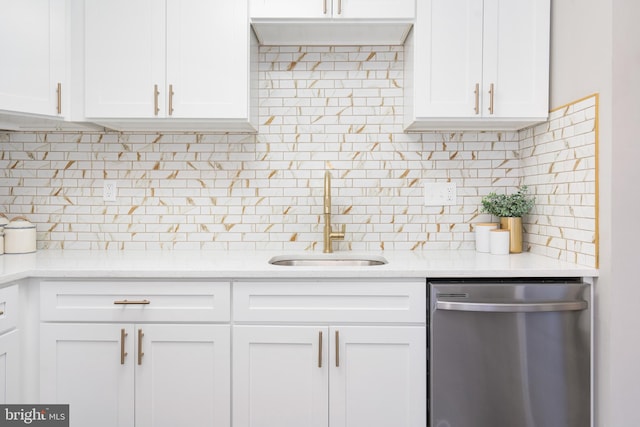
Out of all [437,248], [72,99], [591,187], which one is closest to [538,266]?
[591,187]

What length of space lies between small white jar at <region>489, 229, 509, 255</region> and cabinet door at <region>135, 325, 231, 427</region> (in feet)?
4.37

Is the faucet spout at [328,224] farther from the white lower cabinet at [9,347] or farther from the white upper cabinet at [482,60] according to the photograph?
the white lower cabinet at [9,347]

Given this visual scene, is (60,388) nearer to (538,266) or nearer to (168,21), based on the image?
(168,21)

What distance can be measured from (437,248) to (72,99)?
6.36 feet

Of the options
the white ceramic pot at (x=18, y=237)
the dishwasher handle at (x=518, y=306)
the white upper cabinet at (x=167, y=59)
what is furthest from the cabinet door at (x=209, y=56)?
the dishwasher handle at (x=518, y=306)

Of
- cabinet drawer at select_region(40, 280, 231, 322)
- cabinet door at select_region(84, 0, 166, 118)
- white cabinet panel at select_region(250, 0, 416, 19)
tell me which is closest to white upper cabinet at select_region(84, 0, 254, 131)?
cabinet door at select_region(84, 0, 166, 118)

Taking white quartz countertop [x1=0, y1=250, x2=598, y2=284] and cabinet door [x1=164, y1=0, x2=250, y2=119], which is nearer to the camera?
white quartz countertop [x1=0, y1=250, x2=598, y2=284]

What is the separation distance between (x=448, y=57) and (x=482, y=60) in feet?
0.51

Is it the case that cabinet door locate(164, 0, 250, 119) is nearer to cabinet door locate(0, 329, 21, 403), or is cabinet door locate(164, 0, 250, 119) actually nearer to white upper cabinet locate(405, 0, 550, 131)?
white upper cabinet locate(405, 0, 550, 131)

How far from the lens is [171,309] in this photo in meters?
1.80

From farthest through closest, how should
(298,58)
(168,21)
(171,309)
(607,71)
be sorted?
(298,58)
(168,21)
(171,309)
(607,71)

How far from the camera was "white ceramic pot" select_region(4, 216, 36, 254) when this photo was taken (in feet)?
7.23

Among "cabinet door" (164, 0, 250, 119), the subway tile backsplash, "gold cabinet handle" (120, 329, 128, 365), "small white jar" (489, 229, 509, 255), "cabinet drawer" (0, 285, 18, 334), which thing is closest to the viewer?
"cabinet drawer" (0, 285, 18, 334)

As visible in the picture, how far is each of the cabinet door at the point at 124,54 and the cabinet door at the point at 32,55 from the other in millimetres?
124
